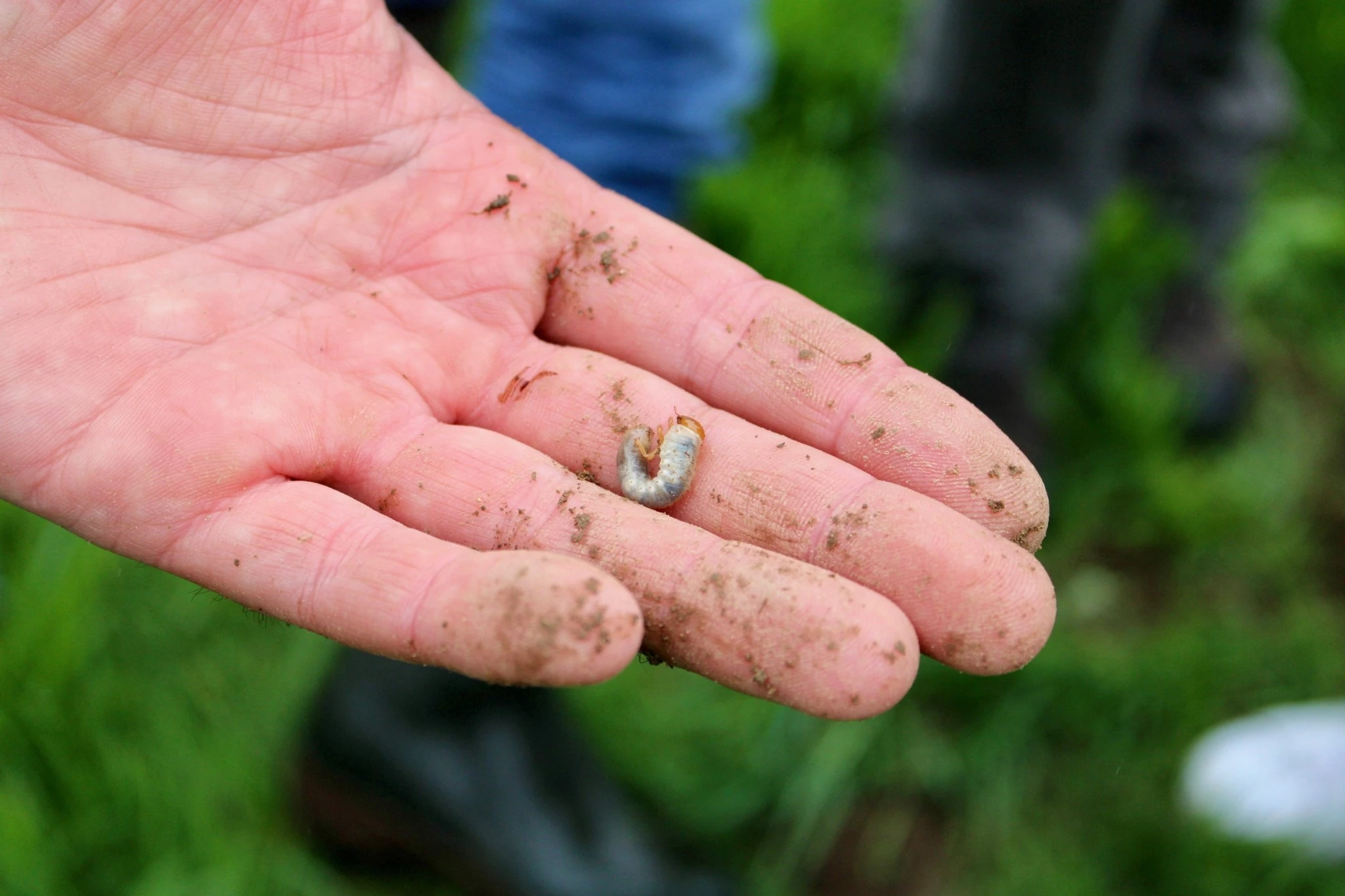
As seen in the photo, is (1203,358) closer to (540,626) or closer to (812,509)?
(812,509)

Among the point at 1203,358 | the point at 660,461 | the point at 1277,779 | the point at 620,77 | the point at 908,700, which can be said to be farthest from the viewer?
the point at 1203,358

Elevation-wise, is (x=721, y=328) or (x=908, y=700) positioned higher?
(x=721, y=328)

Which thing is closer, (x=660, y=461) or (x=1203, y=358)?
(x=660, y=461)

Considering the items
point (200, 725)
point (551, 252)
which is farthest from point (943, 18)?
point (200, 725)

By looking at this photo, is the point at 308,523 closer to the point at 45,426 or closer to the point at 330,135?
the point at 45,426

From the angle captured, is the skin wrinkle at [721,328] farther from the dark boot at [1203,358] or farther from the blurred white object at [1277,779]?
the dark boot at [1203,358]

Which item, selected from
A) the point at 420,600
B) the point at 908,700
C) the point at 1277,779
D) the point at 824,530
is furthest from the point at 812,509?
the point at 1277,779

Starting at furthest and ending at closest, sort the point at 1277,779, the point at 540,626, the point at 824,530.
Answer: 1. the point at 1277,779
2. the point at 824,530
3. the point at 540,626
